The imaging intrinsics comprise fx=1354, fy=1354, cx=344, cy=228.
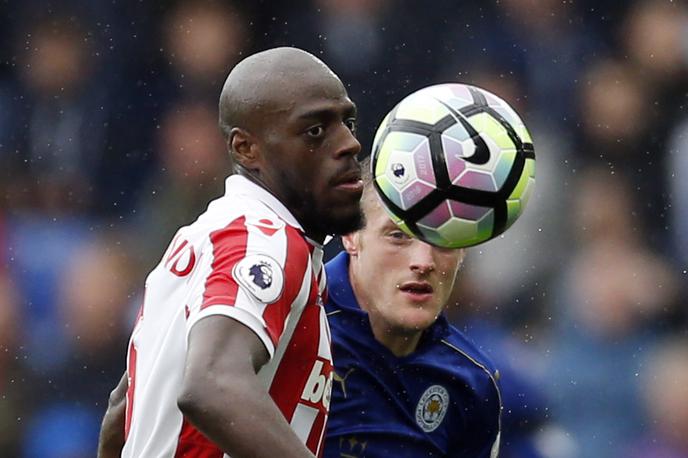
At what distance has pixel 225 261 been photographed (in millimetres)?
3207

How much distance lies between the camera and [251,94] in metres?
3.71

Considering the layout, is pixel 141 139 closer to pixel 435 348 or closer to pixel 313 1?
pixel 313 1

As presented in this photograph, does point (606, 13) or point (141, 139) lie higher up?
point (606, 13)

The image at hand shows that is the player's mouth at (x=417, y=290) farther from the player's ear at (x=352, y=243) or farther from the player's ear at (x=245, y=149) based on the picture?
the player's ear at (x=245, y=149)

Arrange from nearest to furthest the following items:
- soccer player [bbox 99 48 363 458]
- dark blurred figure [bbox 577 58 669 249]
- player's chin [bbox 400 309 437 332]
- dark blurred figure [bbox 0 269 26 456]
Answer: soccer player [bbox 99 48 363 458]
player's chin [bbox 400 309 437 332]
dark blurred figure [bbox 0 269 26 456]
dark blurred figure [bbox 577 58 669 249]

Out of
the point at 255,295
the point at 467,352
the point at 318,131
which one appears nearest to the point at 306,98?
the point at 318,131

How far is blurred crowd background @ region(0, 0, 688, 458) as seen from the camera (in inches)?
273

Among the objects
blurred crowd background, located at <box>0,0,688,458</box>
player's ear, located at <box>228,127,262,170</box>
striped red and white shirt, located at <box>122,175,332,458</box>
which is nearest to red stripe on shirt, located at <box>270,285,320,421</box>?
striped red and white shirt, located at <box>122,175,332,458</box>

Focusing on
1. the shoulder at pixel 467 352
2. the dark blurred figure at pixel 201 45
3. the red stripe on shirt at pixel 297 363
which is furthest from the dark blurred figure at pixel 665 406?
the red stripe on shirt at pixel 297 363

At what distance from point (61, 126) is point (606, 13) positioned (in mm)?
3158

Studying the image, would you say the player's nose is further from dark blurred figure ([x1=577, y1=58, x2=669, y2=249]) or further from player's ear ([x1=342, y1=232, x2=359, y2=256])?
dark blurred figure ([x1=577, y1=58, x2=669, y2=249])

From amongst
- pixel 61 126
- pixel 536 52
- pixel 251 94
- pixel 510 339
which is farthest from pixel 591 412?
pixel 251 94

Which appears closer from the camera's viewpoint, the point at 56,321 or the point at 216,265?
the point at 216,265

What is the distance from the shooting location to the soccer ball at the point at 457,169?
386 centimetres
